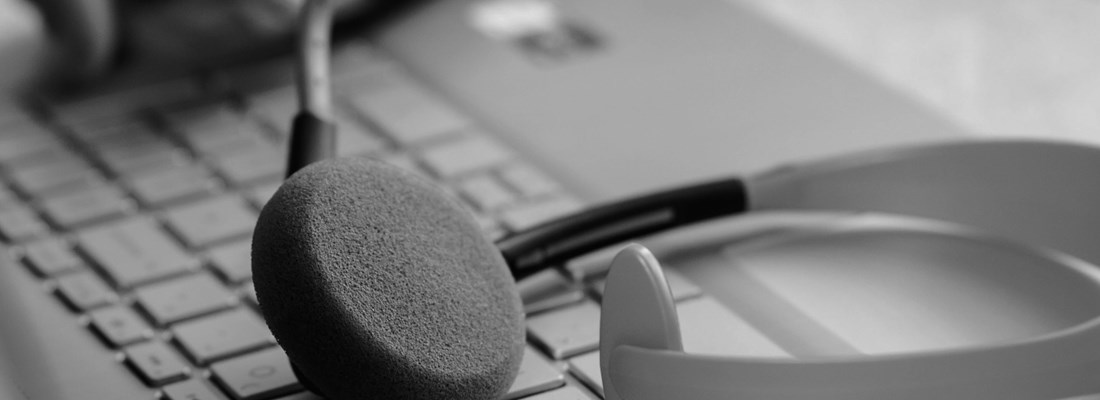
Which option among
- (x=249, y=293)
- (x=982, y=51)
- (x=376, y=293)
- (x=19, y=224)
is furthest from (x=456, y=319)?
(x=982, y=51)

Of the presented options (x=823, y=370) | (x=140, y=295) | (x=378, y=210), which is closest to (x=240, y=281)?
(x=140, y=295)

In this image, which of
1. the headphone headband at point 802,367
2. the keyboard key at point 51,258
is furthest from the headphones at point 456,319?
the keyboard key at point 51,258

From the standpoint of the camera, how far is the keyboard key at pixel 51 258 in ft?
1.77

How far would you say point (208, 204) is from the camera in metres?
0.59

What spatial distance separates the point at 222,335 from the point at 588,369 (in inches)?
5.0

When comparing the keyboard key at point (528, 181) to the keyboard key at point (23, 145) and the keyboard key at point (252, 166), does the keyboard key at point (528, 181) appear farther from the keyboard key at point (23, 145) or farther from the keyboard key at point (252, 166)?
the keyboard key at point (23, 145)

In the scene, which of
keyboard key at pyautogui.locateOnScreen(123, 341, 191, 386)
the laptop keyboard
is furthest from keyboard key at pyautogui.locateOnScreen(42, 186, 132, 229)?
keyboard key at pyautogui.locateOnScreen(123, 341, 191, 386)

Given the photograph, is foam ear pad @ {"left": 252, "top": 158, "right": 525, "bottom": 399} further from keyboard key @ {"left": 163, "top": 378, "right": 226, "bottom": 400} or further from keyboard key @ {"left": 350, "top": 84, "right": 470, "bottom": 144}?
keyboard key @ {"left": 350, "top": 84, "right": 470, "bottom": 144}

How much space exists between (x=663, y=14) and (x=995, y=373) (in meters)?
0.41

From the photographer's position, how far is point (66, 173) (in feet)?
2.01

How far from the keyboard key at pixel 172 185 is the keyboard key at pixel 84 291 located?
0.21ft

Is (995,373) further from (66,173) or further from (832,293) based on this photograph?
(66,173)

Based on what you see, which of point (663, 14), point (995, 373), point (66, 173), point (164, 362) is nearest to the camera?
point (995, 373)

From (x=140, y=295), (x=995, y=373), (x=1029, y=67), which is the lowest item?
(x=995, y=373)
